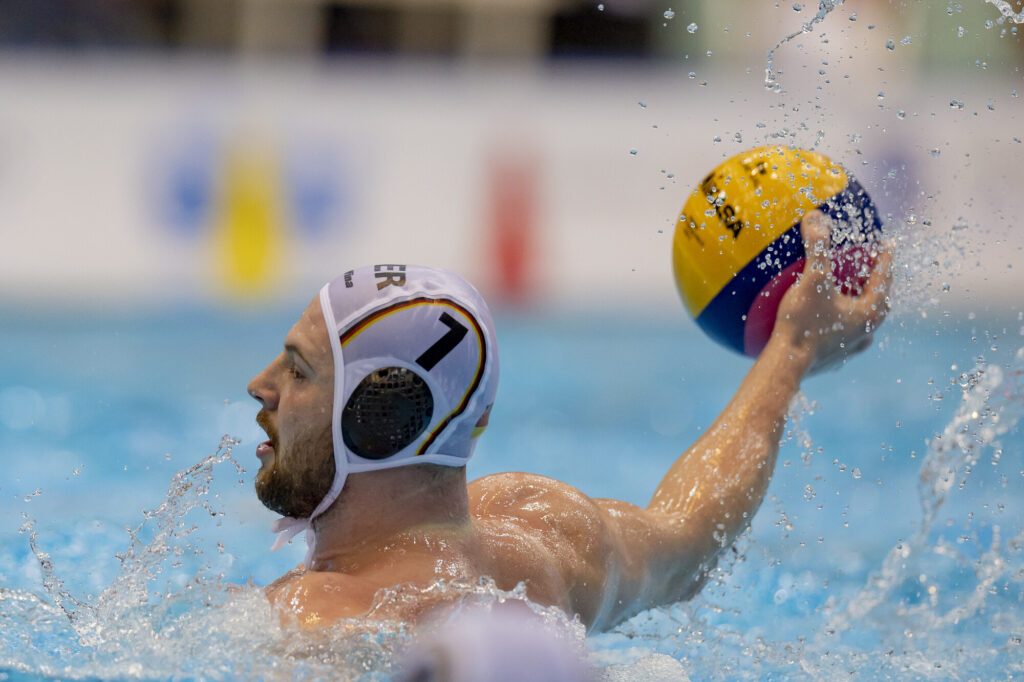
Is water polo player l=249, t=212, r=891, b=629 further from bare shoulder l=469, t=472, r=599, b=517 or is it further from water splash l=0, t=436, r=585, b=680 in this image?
bare shoulder l=469, t=472, r=599, b=517

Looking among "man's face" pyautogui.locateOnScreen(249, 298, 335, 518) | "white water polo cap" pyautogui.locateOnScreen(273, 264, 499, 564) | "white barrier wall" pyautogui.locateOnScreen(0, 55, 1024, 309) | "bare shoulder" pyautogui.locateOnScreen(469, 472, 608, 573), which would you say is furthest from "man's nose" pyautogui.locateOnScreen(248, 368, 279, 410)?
"white barrier wall" pyautogui.locateOnScreen(0, 55, 1024, 309)

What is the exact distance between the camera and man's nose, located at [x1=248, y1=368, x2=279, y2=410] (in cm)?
229

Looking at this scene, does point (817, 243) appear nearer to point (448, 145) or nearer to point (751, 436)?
point (751, 436)

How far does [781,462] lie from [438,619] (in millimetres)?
4048

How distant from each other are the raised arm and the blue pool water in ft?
0.32

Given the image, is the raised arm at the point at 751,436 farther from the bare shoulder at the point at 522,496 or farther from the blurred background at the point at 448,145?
the blurred background at the point at 448,145

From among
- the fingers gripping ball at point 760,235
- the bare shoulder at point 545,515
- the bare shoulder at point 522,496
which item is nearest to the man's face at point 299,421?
the bare shoulder at point 545,515

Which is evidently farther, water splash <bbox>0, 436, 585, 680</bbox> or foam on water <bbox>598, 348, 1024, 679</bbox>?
foam on water <bbox>598, 348, 1024, 679</bbox>

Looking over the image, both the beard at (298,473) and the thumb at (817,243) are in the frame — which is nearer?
the beard at (298,473)

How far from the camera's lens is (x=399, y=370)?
7.24 feet

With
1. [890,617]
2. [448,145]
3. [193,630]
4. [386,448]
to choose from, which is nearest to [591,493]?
[890,617]

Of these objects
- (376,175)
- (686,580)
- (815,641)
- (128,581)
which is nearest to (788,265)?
(686,580)

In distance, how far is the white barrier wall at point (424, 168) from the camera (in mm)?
8242

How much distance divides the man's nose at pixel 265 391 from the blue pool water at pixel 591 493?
0.99 ft
